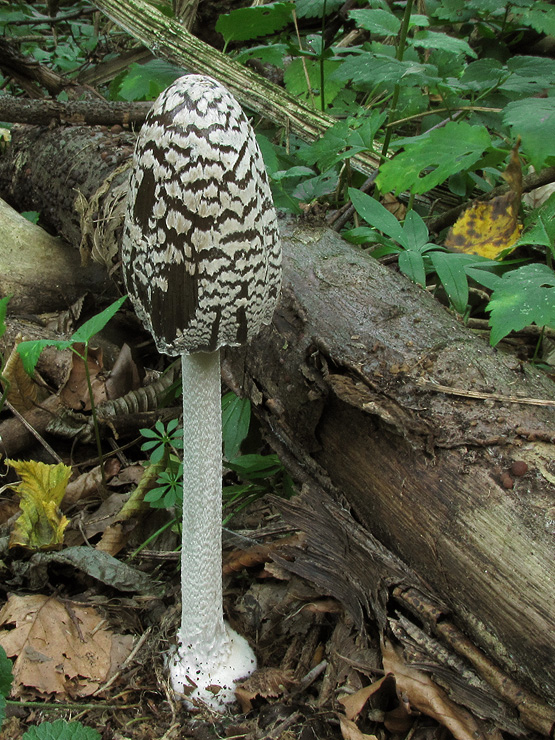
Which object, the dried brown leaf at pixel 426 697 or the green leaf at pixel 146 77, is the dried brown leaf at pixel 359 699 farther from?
the green leaf at pixel 146 77

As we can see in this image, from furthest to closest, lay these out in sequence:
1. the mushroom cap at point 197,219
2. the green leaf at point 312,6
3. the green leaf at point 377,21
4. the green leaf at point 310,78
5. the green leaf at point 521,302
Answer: the green leaf at point 310,78
the green leaf at point 312,6
the green leaf at point 377,21
the green leaf at point 521,302
the mushroom cap at point 197,219

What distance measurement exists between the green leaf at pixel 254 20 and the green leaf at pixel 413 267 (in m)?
2.60

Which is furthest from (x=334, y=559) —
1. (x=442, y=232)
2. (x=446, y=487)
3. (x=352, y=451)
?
(x=442, y=232)

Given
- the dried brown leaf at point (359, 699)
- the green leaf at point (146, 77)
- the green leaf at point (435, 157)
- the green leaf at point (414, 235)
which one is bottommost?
the dried brown leaf at point (359, 699)

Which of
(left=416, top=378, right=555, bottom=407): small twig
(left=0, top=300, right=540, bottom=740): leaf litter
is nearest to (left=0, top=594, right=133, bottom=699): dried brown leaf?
(left=0, top=300, right=540, bottom=740): leaf litter

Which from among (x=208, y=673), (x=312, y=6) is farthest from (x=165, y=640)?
(x=312, y=6)

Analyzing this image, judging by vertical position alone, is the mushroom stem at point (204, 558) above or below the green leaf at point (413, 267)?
below

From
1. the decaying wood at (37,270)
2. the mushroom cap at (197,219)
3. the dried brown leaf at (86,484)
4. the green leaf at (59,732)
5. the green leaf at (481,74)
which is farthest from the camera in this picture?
the decaying wood at (37,270)

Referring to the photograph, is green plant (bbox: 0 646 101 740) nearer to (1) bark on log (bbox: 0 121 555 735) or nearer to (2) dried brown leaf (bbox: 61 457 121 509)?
(1) bark on log (bbox: 0 121 555 735)

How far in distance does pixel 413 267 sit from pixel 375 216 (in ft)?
1.25

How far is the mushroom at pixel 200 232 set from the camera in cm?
179

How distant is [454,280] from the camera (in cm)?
288

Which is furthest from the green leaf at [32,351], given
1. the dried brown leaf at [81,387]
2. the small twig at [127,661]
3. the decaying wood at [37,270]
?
the decaying wood at [37,270]

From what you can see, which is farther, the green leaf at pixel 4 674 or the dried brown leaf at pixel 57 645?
the dried brown leaf at pixel 57 645
